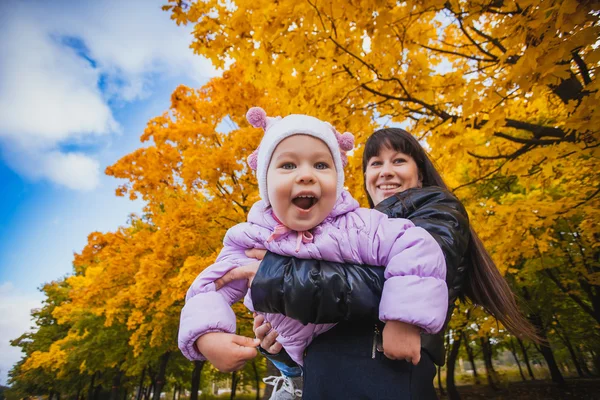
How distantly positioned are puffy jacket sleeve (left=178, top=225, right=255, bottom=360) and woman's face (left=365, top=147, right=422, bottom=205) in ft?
3.18

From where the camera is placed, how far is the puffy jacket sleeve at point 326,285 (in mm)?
1026

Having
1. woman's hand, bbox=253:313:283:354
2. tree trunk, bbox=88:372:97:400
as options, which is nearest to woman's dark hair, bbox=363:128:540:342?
woman's hand, bbox=253:313:283:354

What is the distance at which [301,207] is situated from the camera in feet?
3.88

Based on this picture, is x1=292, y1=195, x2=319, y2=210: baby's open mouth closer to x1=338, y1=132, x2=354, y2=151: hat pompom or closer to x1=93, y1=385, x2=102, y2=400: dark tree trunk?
x1=338, y1=132, x2=354, y2=151: hat pompom

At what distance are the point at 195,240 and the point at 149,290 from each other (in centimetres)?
162

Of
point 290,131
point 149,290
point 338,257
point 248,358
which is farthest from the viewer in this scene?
point 149,290

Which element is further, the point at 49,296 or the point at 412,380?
the point at 49,296

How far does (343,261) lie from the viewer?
1129 mm

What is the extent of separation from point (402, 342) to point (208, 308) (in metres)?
0.66

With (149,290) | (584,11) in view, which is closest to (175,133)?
(149,290)

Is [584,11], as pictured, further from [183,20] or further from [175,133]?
[175,133]

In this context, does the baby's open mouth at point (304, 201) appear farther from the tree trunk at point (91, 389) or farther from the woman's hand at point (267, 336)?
the tree trunk at point (91, 389)

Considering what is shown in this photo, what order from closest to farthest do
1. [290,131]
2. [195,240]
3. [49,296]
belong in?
[290,131] < [195,240] < [49,296]

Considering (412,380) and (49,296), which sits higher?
(49,296)
